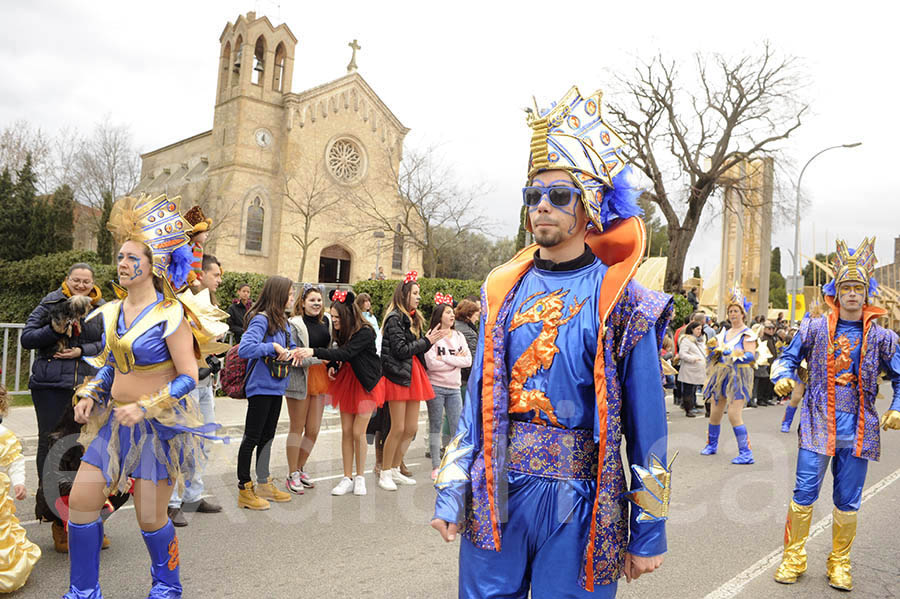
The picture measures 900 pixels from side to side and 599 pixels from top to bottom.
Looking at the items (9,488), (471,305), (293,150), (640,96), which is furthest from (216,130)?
(9,488)

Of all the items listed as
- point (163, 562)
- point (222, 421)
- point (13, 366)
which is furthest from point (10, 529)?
point (13, 366)

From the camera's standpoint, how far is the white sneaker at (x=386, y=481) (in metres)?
6.78

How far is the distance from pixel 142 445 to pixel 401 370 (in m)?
3.38

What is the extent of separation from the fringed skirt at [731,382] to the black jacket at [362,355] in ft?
16.9

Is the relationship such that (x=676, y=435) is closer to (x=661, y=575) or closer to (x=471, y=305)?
(x=471, y=305)

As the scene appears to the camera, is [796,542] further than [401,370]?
No

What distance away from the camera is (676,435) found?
35.6 feet

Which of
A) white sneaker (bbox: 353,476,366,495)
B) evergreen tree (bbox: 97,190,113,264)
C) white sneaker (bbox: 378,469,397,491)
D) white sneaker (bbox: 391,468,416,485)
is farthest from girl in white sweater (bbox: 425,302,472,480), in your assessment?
evergreen tree (bbox: 97,190,113,264)

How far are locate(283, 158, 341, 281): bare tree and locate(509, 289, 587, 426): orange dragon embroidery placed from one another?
1353 inches

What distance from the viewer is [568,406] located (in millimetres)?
2408

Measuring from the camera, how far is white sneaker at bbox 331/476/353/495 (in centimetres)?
650

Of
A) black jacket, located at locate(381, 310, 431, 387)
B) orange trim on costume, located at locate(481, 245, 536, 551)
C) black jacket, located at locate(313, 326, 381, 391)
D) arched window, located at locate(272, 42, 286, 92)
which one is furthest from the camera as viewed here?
arched window, located at locate(272, 42, 286, 92)

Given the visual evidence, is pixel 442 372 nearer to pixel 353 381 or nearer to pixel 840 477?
pixel 353 381

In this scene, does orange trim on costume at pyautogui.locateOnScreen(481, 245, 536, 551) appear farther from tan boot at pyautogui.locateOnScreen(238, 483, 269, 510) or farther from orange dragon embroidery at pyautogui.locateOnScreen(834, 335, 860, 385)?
tan boot at pyautogui.locateOnScreen(238, 483, 269, 510)
